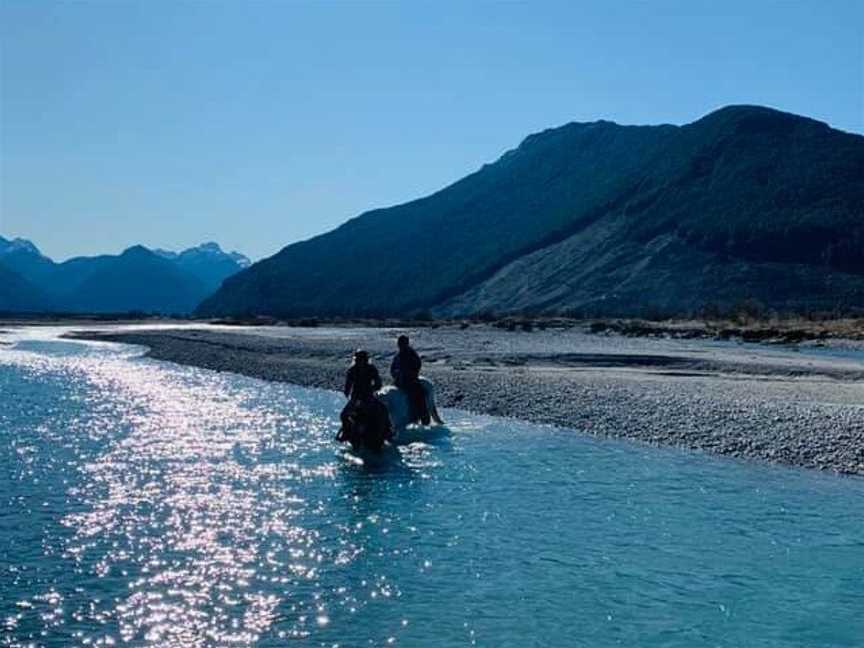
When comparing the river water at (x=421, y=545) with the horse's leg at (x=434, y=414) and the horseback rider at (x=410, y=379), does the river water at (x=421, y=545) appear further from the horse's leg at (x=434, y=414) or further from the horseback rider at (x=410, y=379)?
the horse's leg at (x=434, y=414)

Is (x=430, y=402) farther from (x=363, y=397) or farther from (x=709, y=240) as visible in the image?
(x=709, y=240)

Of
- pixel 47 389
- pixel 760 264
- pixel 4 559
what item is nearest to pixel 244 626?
pixel 4 559

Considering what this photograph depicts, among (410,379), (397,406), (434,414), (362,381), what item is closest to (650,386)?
(434,414)

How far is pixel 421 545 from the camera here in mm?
14594

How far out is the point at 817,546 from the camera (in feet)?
47.8

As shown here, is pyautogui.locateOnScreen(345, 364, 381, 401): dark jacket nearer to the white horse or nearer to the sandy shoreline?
the white horse

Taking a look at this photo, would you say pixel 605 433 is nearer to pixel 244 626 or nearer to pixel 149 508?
pixel 149 508

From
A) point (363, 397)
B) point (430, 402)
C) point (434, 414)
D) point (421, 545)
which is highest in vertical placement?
point (363, 397)

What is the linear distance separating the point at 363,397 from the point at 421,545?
31.7ft

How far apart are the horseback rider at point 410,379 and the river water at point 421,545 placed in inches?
62.8

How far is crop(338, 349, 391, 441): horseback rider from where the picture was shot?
77.3 ft

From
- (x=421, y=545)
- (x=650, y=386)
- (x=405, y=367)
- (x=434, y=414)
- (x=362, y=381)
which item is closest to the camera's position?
(x=421, y=545)

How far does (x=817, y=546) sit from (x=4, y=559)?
39.3 feet

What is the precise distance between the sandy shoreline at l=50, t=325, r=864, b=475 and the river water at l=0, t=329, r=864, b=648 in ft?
7.39
